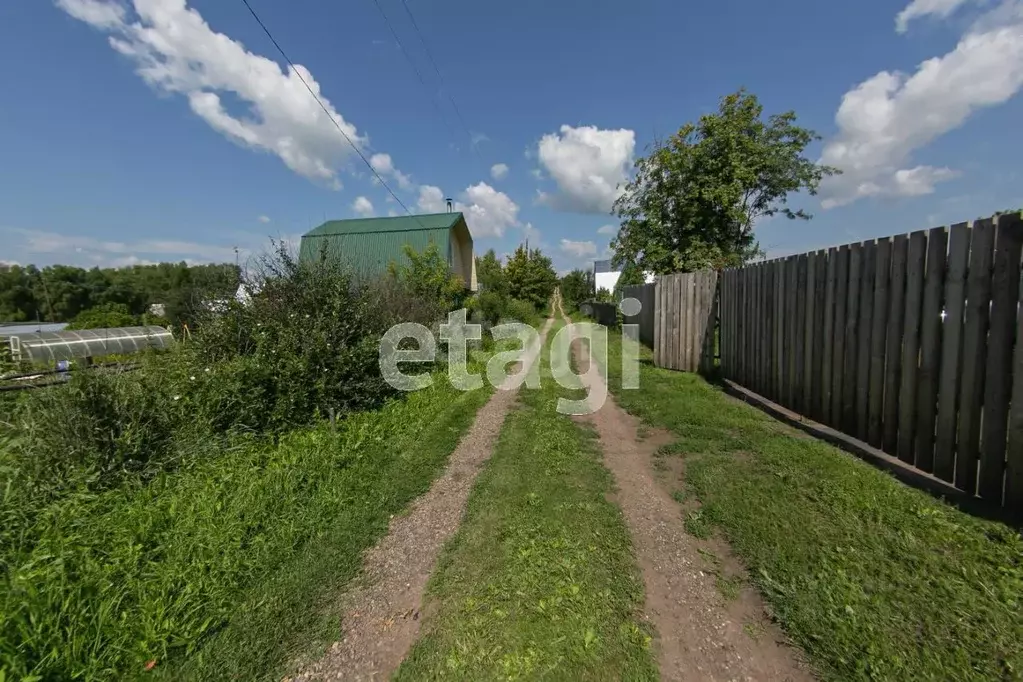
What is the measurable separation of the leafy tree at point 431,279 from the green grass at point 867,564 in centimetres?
1039

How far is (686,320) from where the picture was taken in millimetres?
8398

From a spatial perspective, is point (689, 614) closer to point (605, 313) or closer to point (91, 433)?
point (91, 433)

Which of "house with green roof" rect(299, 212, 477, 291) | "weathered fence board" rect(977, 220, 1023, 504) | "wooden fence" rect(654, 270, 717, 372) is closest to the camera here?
"weathered fence board" rect(977, 220, 1023, 504)

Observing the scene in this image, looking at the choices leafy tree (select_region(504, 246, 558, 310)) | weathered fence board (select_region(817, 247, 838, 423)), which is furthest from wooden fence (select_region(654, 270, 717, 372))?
leafy tree (select_region(504, 246, 558, 310))

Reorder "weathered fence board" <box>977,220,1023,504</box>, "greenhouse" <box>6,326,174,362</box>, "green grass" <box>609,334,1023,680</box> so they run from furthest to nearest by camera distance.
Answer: "greenhouse" <box>6,326,174,362</box>, "weathered fence board" <box>977,220,1023,504</box>, "green grass" <box>609,334,1023,680</box>

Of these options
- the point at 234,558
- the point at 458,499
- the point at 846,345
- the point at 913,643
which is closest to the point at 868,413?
the point at 846,345

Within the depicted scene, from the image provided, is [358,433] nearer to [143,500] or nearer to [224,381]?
[224,381]

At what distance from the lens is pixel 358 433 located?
528cm

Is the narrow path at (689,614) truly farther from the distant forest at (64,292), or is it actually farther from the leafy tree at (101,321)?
the distant forest at (64,292)

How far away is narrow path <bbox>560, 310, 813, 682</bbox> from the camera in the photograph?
73.9 inches

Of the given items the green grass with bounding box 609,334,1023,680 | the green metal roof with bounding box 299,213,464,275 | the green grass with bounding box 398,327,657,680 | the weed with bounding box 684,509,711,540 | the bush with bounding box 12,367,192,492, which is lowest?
the green grass with bounding box 398,327,657,680

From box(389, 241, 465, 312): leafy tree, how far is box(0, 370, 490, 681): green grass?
8.78m

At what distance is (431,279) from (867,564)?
41.6ft

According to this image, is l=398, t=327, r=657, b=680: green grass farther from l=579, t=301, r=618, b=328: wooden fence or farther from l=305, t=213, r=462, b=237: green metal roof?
l=305, t=213, r=462, b=237: green metal roof
